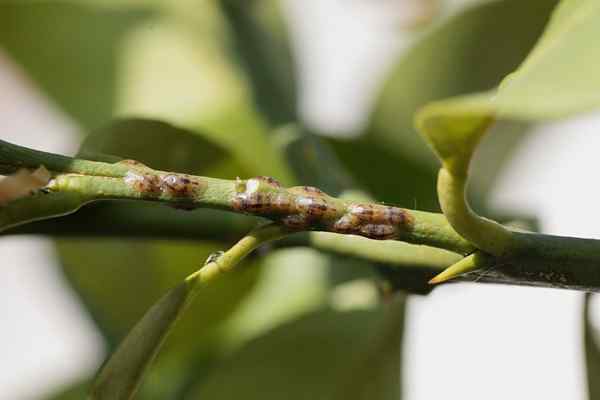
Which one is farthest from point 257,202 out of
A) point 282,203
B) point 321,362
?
point 321,362

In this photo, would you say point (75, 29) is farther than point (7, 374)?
No

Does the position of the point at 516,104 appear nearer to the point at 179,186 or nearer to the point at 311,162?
the point at 179,186

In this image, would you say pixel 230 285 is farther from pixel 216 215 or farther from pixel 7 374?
pixel 7 374

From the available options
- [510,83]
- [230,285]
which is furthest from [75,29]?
[510,83]

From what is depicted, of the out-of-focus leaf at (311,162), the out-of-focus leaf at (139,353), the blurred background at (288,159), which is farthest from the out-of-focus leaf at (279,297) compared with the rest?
the out-of-focus leaf at (139,353)

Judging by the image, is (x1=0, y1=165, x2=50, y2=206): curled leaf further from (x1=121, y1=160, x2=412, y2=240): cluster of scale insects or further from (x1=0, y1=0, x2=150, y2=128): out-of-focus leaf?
(x1=0, y1=0, x2=150, y2=128): out-of-focus leaf

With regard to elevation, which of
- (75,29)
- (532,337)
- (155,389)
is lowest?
(155,389)

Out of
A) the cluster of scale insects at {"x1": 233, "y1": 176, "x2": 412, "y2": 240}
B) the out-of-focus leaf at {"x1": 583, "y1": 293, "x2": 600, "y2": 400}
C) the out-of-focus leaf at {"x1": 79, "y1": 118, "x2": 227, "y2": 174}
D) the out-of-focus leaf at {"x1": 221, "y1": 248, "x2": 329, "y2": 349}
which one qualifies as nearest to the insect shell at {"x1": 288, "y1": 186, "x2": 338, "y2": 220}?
the cluster of scale insects at {"x1": 233, "y1": 176, "x2": 412, "y2": 240}

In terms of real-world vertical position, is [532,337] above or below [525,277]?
above
